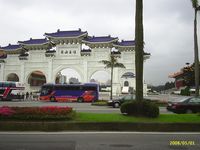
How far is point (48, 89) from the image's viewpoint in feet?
150

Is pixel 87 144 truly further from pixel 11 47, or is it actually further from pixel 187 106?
pixel 11 47

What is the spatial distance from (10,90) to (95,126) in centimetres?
3573

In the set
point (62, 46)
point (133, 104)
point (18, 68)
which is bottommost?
point (133, 104)

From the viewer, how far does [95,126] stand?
13938 millimetres

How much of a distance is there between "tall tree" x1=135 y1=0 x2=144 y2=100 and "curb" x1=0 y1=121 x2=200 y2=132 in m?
2.18

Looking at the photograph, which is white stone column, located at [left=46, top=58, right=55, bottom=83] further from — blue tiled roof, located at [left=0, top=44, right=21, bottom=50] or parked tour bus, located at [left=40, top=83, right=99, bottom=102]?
parked tour bus, located at [left=40, top=83, right=99, bottom=102]

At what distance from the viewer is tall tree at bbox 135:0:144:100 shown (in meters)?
16.0

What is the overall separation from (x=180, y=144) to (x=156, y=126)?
4.12 m

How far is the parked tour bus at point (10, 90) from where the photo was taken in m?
46.2

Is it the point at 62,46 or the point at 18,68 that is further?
the point at 18,68

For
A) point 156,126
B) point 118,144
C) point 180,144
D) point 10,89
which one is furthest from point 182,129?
point 10,89

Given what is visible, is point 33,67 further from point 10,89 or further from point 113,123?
point 113,123

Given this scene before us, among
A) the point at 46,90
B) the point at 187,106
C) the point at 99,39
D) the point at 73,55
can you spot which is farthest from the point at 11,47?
the point at 187,106

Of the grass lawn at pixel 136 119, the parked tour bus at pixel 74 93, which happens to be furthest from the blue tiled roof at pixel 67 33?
the grass lawn at pixel 136 119
